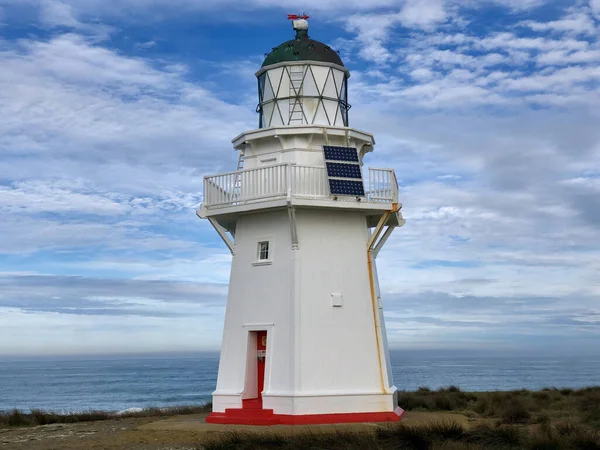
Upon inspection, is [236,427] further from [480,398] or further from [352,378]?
[480,398]

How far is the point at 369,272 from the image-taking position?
15.9 m

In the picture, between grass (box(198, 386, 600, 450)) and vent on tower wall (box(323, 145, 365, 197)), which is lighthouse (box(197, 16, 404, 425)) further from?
grass (box(198, 386, 600, 450))

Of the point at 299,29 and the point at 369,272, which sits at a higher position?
the point at 299,29

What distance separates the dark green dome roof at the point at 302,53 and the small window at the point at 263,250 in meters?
3.80

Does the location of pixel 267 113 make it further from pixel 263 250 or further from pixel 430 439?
pixel 430 439

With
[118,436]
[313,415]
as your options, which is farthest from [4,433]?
[313,415]

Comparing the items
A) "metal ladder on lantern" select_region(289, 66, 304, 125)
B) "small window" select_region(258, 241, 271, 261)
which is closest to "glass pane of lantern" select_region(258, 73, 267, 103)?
"metal ladder on lantern" select_region(289, 66, 304, 125)

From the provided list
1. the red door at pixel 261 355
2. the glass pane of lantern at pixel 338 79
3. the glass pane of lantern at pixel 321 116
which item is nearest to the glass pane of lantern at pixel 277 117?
the glass pane of lantern at pixel 321 116

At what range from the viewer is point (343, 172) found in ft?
51.0

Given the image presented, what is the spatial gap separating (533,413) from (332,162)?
7265 millimetres

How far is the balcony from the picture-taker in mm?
15203

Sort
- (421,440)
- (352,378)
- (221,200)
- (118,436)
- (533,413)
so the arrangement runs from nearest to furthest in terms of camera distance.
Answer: (421,440) < (118,436) < (352,378) < (221,200) < (533,413)

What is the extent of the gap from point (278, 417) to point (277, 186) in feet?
14.5

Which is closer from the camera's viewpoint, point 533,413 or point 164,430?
point 164,430
